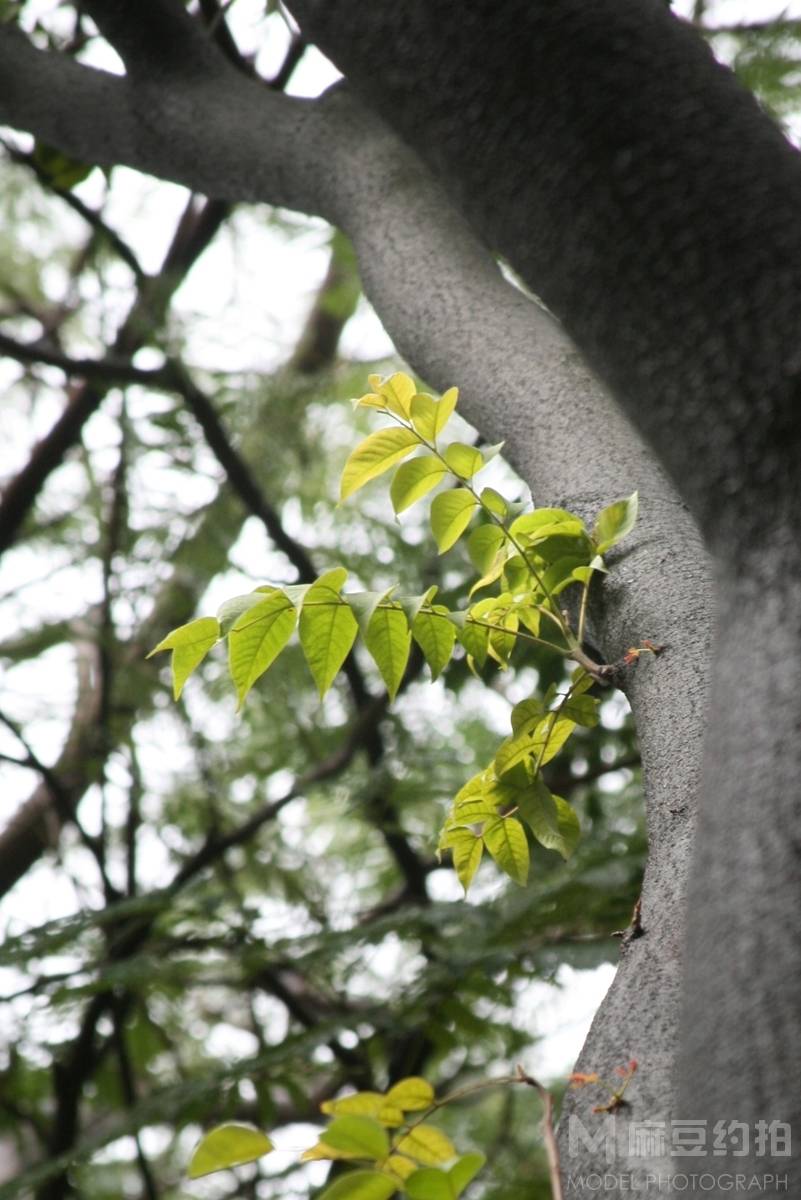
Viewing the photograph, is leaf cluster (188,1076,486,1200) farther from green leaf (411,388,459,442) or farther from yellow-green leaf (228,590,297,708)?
green leaf (411,388,459,442)

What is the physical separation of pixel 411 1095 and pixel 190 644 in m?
0.41

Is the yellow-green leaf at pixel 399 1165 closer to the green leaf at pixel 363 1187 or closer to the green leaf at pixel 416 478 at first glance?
the green leaf at pixel 363 1187

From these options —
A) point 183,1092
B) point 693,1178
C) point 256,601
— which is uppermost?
point 256,601

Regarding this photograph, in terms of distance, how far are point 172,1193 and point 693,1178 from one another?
4232 mm

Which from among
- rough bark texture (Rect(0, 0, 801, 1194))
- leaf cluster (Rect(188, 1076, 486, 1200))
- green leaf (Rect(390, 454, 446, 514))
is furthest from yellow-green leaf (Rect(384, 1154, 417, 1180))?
green leaf (Rect(390, 454, 446, 514))

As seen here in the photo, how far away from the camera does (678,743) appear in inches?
32.5

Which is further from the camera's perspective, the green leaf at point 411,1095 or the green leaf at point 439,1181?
the green leaf at point 411,1095

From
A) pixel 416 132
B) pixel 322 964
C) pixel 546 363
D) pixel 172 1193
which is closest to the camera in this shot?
pixel 416 132

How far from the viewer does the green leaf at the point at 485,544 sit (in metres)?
1.04

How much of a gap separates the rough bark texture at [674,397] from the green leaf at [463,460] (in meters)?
0.09

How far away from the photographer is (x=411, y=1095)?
85 centimetres

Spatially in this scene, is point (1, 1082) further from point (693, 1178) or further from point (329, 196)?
point (693, 1178)

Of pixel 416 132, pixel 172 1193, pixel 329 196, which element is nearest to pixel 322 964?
pixel 329 196

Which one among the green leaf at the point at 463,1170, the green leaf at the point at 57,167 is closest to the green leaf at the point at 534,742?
the green leaf at the point at 463,1170
